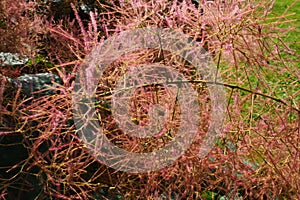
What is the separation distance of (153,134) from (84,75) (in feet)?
1.68

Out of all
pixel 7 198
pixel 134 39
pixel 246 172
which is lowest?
pixel 7 198

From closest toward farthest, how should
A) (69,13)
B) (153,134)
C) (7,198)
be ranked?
(153,134) < (7,198) < (69,13)

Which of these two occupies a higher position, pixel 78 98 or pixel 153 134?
pixel 78 98

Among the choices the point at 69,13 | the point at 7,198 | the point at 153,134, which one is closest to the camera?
the point at 153,134

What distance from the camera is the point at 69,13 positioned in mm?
4570

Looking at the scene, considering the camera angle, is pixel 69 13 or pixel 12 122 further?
pixel 69 13

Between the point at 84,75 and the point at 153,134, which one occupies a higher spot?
the point at 84,75

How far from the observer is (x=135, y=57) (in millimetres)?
2766

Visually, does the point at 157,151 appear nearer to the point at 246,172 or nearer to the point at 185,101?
the point at 185,101

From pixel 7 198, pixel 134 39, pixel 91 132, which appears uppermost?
pixel 134 39

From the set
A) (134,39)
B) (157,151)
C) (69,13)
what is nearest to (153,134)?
(157,151)

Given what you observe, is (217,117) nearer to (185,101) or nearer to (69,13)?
(185,101)

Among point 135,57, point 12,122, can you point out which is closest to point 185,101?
point 135,57

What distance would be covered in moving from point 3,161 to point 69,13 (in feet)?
6.93
